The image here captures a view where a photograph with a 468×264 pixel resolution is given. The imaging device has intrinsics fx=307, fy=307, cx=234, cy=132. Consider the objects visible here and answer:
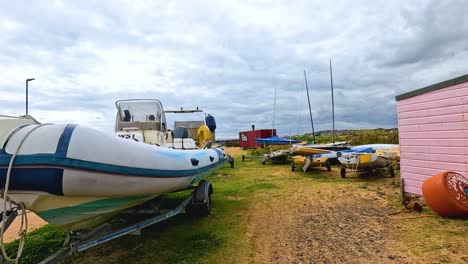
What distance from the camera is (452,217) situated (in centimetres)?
504

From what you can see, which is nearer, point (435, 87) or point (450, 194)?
point (450, 194)

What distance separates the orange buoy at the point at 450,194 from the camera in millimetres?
4836

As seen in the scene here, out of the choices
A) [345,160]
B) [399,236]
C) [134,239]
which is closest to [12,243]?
[134,239]

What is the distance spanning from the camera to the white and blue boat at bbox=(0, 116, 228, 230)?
9.36ft

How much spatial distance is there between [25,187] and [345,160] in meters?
9.04

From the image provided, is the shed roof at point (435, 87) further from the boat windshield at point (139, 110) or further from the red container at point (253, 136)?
the red container at point (253, 136)

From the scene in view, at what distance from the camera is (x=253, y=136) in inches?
1183

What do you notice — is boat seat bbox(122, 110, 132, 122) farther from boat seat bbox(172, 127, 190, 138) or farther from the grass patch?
the grass patch

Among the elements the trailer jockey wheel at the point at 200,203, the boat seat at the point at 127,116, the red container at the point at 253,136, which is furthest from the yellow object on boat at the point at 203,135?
the red container at the point at 253,136

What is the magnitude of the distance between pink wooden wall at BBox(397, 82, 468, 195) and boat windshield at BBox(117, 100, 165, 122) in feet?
17.6

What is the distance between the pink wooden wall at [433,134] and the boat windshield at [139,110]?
536cm

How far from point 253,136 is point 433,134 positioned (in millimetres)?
24309

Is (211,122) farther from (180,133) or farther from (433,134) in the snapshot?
(433,134)

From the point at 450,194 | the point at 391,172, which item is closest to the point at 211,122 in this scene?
the point at 391,172
